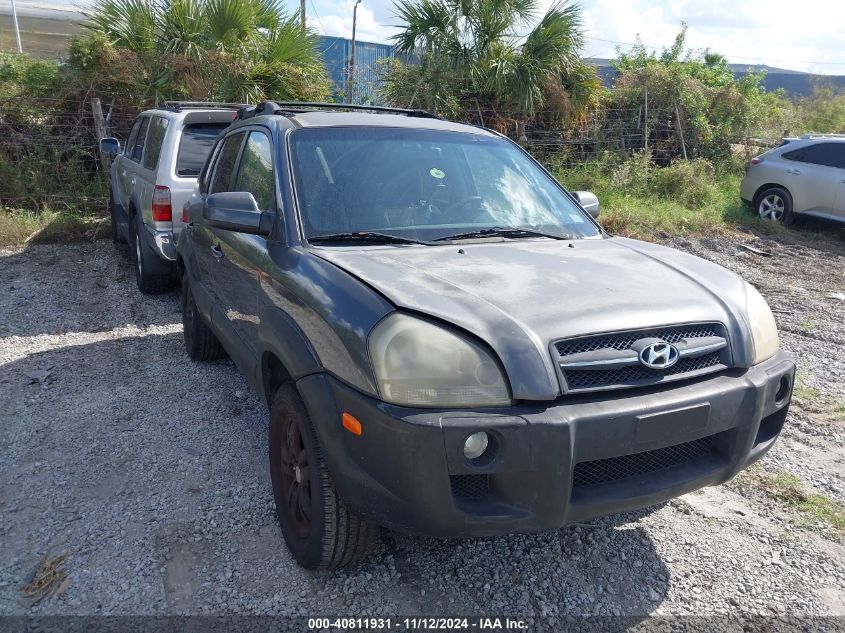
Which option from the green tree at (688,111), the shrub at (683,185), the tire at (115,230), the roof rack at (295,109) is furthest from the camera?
the green tree at (688,111)

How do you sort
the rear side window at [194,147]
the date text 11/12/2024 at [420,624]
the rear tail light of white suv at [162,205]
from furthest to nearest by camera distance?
1. the rear side window at [194,147]
2. the rear tail light of white suv at [162,205]
3. the date text 11/12/2024 at [420,624]

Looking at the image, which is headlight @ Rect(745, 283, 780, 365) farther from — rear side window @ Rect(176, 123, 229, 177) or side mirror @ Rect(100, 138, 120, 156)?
side mirror @ Rect(100, 138, 120, 156)

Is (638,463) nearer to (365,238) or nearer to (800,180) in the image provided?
(365,238)

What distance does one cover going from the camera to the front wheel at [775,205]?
10992mm

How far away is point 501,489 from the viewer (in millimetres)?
2215

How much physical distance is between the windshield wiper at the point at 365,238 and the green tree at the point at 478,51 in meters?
8.50

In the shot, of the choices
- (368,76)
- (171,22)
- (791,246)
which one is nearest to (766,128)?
(791,246)

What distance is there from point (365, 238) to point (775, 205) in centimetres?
1030

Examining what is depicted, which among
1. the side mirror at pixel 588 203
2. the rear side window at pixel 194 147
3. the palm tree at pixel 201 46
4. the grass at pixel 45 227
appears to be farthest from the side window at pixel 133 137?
the side mirror at pixel 588 203

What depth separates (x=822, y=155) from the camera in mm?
10547

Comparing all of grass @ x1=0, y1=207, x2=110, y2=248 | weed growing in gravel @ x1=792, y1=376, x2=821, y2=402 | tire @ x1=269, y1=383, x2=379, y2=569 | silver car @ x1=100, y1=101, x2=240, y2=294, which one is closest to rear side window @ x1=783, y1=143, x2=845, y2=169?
weed growing in gravel @ x1=792, y1=376, x2=821, y2=402

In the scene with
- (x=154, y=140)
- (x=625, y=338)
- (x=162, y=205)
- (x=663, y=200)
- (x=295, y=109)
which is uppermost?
(x=295, y=109)

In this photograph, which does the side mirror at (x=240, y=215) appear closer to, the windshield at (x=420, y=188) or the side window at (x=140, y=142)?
the windshield at (x=420, y=188)

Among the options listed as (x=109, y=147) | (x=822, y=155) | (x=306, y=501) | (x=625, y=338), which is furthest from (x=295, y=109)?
(x=822, y=155)
